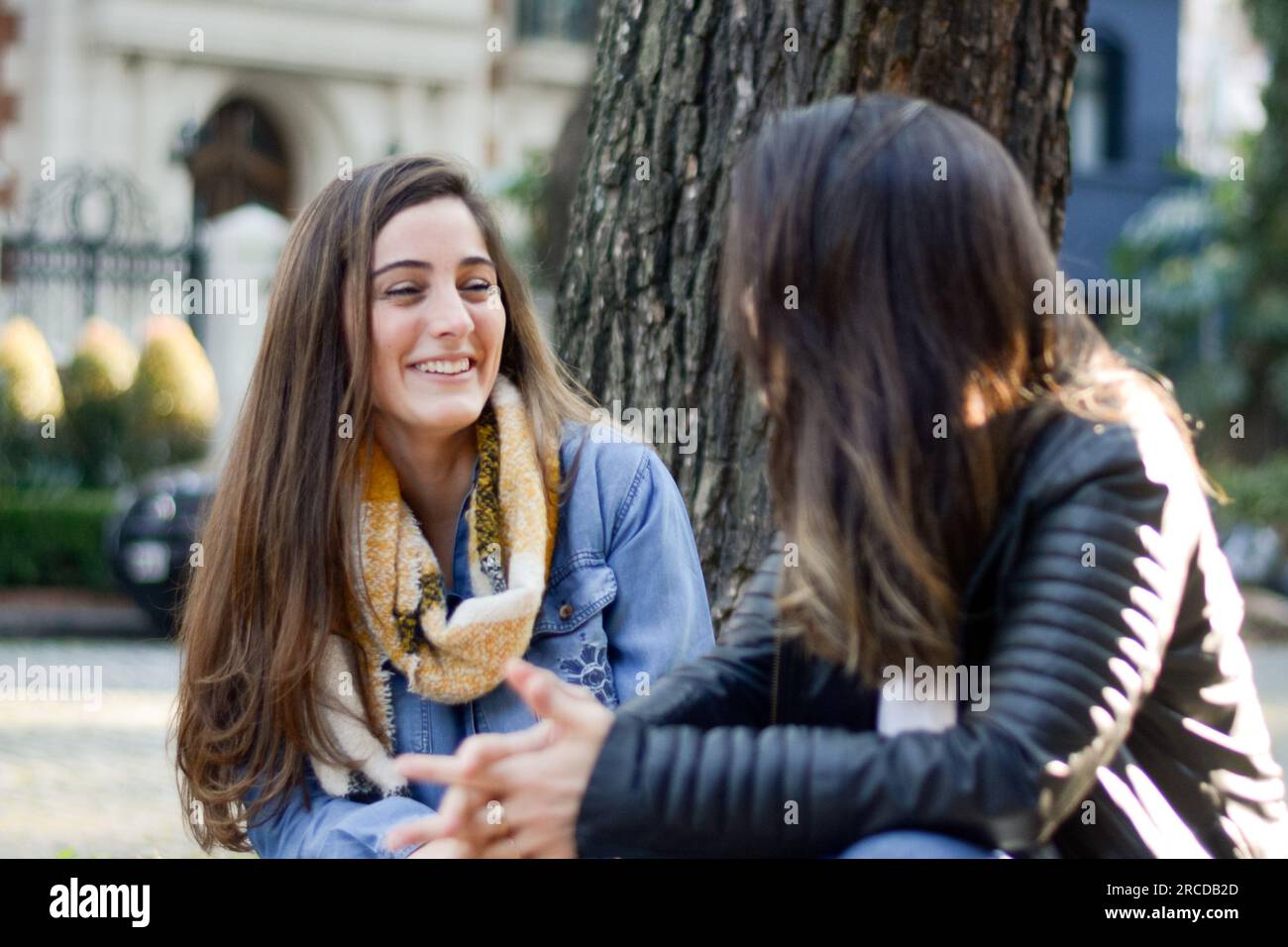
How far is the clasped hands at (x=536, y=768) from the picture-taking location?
197 centimetres

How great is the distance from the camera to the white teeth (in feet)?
8.86

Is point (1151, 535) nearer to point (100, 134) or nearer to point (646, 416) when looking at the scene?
point (646, 416)

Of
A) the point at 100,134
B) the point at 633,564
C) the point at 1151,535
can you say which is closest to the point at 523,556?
the point at 633,564

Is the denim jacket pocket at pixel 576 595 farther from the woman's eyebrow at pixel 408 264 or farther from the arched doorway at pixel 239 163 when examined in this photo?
the arched doorway at pixel 239 163

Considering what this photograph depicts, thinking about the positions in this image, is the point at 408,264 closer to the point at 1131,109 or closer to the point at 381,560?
the point at 381,560

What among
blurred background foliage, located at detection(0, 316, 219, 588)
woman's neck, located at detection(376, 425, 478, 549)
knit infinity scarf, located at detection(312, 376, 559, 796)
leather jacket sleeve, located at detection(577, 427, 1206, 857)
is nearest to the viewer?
leather jacket sleeve, located at detection(577, 427, 1206, 857)

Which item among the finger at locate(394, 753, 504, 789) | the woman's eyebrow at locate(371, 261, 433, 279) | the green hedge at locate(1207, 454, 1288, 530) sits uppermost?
the woman's eyebrow at locate(371, 261, 433, 279)

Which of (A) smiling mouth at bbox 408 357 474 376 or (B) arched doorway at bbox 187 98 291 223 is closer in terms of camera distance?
→ (A) smiling mouth at bbox 408 357 474 376

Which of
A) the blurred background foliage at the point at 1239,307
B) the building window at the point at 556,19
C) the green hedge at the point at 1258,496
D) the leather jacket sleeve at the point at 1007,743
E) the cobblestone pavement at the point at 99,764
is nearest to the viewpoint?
the leather jacket sleeve at the point at 1007,743

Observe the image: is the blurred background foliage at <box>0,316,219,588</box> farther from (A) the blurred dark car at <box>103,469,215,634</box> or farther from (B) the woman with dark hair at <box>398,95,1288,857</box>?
(B) the woman with dark hair at <box>398,95,1288,857</box>

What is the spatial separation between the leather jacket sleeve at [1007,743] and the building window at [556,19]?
69.7 ft

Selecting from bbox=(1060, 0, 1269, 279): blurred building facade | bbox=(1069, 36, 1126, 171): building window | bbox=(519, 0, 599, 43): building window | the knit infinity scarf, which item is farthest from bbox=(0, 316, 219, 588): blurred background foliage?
bbox=(1069, 36, 1126, 171): building window

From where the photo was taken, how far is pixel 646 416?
348cm

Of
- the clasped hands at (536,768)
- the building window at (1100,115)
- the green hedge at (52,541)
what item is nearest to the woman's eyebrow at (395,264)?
the clasped hands at (536,768)
